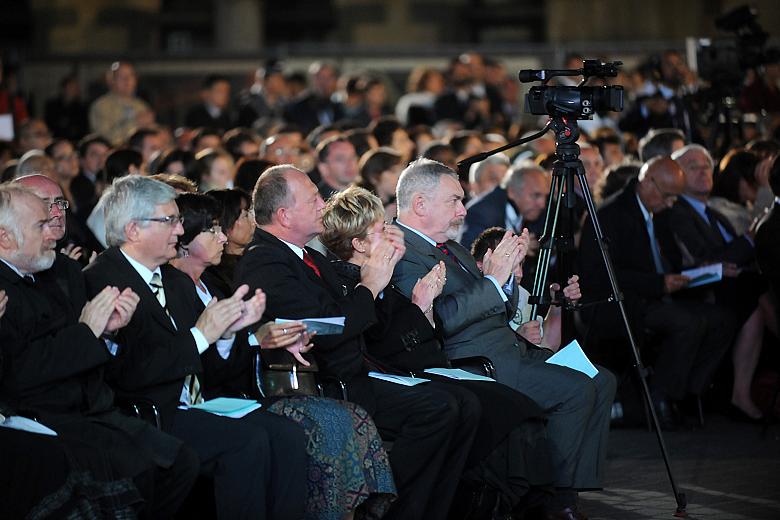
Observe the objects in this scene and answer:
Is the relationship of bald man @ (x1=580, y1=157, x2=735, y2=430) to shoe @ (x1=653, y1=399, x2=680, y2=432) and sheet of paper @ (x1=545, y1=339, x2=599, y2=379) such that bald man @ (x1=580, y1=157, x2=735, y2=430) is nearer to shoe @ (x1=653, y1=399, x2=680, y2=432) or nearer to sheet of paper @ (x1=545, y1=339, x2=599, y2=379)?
shoe @ (x1=653, y1=399, x2=680, y2=432)

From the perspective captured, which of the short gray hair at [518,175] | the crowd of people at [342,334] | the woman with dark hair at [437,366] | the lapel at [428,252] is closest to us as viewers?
the crowd of people at [342,334]

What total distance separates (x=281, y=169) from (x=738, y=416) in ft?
14.3

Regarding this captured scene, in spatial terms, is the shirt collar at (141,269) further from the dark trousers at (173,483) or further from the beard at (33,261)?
the dark trousers at (173,483)

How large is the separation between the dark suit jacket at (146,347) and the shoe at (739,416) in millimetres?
4856

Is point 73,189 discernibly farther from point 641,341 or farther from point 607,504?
point 607,504

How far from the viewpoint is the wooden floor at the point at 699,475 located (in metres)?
7.53

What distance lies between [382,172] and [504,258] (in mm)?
3244

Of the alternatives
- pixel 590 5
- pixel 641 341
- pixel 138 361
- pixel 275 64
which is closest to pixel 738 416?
pixel 641 341

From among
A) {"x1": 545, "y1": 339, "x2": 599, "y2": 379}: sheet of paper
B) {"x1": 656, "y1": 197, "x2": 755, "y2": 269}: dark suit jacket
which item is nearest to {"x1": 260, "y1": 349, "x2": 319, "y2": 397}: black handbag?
{"x1": 545, "y1": 339, "x2": 599, "y2": 379}: sheet of paper

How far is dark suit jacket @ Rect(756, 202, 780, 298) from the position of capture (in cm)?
955

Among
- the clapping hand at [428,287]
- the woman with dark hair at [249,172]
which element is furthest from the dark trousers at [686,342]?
the clapping hand at [428,287]

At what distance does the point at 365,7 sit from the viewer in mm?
24906

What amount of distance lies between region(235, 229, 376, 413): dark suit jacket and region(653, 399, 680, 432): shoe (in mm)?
3402

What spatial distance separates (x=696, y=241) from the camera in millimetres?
10312
